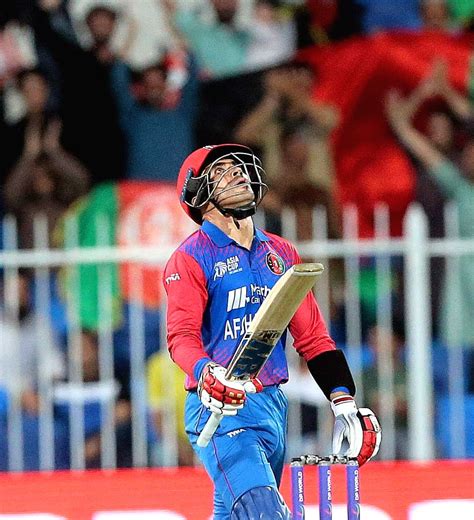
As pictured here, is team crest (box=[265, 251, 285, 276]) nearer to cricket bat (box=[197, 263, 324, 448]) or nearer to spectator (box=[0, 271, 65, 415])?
cricket bat (box=[197, 263, 324, 448])

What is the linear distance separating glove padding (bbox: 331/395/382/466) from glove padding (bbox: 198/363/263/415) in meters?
0.51

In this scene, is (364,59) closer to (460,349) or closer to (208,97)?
(208,97)

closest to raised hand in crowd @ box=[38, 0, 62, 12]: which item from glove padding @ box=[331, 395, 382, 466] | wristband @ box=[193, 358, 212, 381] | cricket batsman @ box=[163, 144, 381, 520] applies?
cricket batsman @ box=[163, 144, 381, 520]

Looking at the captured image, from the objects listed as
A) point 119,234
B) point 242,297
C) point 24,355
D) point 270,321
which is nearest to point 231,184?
point 242,297

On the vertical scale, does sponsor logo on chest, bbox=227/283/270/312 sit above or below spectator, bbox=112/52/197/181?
below

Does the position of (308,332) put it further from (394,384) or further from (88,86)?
(88,86)

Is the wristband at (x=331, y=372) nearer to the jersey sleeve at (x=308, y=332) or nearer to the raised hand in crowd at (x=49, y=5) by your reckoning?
the jersey sleeve at (x=308, y=332)

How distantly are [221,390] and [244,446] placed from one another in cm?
43

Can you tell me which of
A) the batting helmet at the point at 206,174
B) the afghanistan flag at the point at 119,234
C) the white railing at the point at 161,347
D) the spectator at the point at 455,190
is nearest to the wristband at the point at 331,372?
the batting helmet at the point at 206,174

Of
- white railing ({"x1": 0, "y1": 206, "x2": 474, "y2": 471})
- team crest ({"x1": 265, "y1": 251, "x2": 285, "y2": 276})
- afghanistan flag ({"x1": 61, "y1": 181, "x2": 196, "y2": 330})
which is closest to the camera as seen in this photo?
team crest ({"x1": 265, "y1": 251, "x2": 285, "y2": 276})

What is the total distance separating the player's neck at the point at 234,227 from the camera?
550 centimetres

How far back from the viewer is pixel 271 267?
5.49 m

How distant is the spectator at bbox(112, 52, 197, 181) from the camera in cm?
1060

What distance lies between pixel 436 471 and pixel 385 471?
0.24 metres
